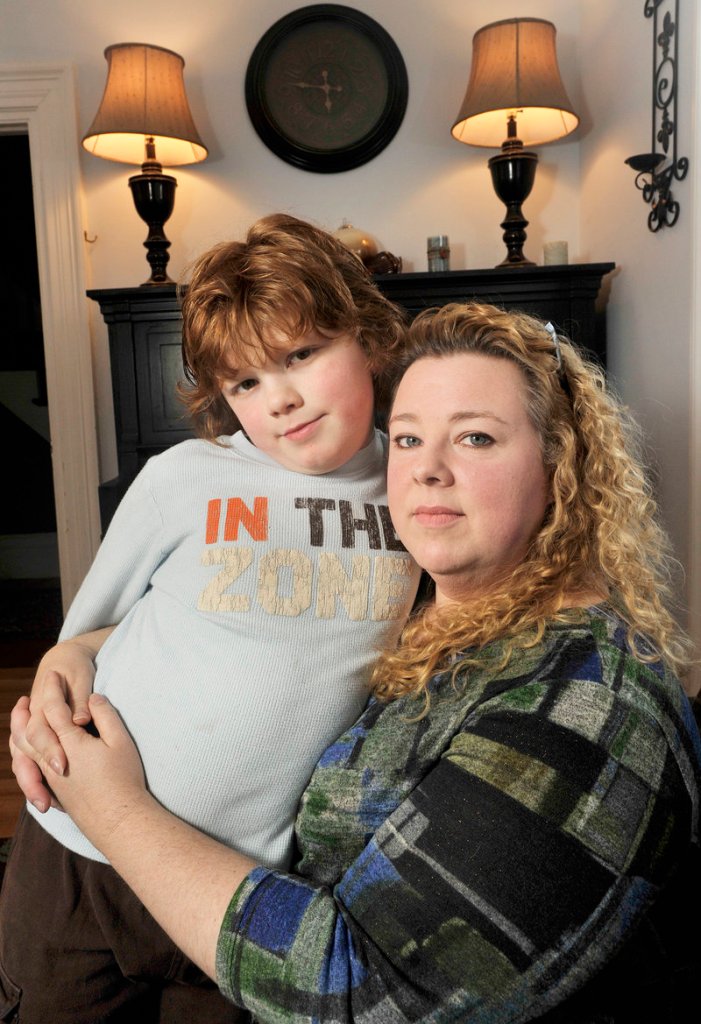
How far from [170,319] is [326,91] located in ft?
3.60

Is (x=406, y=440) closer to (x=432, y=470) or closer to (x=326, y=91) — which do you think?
(x=432, y=470)

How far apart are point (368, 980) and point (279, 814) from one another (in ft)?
0.88

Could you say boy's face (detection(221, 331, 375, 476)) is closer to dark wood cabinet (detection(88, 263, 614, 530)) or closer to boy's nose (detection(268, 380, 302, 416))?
boy's nose (detection(268, 380, 302, 416))

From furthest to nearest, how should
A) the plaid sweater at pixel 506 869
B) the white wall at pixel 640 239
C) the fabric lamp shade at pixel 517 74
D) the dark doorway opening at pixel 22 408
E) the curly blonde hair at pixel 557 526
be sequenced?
the dark doorway opening at pixel 22 408 → the fabric lamp shade at pixel 517 74 → the white wall at pixel 640 239 → the curly blonde hair at pixel 557 526 → the plaid sweater at pixel 506 869

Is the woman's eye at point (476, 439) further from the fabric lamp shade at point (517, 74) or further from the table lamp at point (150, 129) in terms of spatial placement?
the table lamp at point (150, 129)

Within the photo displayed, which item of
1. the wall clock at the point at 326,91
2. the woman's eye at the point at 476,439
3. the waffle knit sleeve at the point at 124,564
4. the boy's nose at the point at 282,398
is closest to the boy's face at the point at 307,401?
the boy's nose at the point at 282,398

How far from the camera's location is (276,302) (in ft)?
3.69

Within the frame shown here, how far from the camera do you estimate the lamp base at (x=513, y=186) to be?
2.96m

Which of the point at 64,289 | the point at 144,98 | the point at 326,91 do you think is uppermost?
the point at 326,91

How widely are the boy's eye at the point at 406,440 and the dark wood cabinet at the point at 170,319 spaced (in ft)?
6.50

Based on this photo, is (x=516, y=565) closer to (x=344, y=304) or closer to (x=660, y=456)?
(x=344, y=304)

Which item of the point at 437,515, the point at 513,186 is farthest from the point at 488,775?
the point at 513,186

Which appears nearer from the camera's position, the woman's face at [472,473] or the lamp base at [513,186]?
the woman's face at [472,473]

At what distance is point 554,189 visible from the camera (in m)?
3.33
